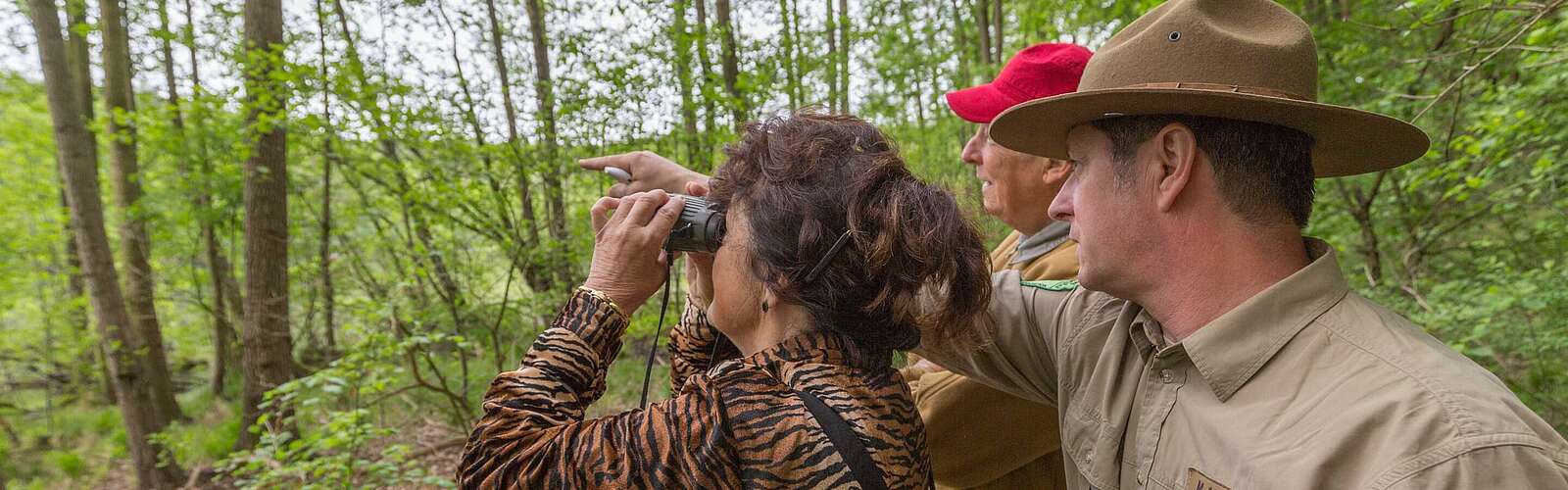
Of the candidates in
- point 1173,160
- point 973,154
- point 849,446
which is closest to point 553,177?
point 973,154

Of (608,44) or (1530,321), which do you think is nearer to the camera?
(1530,321)

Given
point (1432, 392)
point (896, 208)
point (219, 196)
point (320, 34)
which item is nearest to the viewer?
point (1432, 392)

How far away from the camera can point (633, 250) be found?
152 centimetres

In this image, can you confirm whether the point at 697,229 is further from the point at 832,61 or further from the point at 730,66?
the point at 832,61

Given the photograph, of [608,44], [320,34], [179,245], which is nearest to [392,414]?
[320,34]

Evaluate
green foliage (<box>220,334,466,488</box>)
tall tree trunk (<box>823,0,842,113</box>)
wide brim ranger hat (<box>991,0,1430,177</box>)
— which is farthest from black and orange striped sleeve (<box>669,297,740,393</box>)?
tall tree trunk (<box>823,0,842,113</box>)

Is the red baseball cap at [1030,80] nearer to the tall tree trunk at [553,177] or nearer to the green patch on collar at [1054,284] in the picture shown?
the green patch on collar at [1054,284]

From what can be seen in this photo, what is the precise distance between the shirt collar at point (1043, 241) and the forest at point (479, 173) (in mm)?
2445

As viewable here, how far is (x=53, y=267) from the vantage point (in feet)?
→ 36.2

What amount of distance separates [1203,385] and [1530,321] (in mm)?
5284

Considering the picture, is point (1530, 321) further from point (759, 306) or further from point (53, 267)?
point (53, 267)

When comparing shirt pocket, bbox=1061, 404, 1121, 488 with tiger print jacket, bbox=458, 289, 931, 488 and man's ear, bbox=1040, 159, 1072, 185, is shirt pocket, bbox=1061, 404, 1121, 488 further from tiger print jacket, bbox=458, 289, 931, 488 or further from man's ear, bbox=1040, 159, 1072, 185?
man's ear, bbox=1040, 159, 1072, 185

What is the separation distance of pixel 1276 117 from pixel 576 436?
49.4 inches

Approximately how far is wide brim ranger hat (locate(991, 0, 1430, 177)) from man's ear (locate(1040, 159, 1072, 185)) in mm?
791
